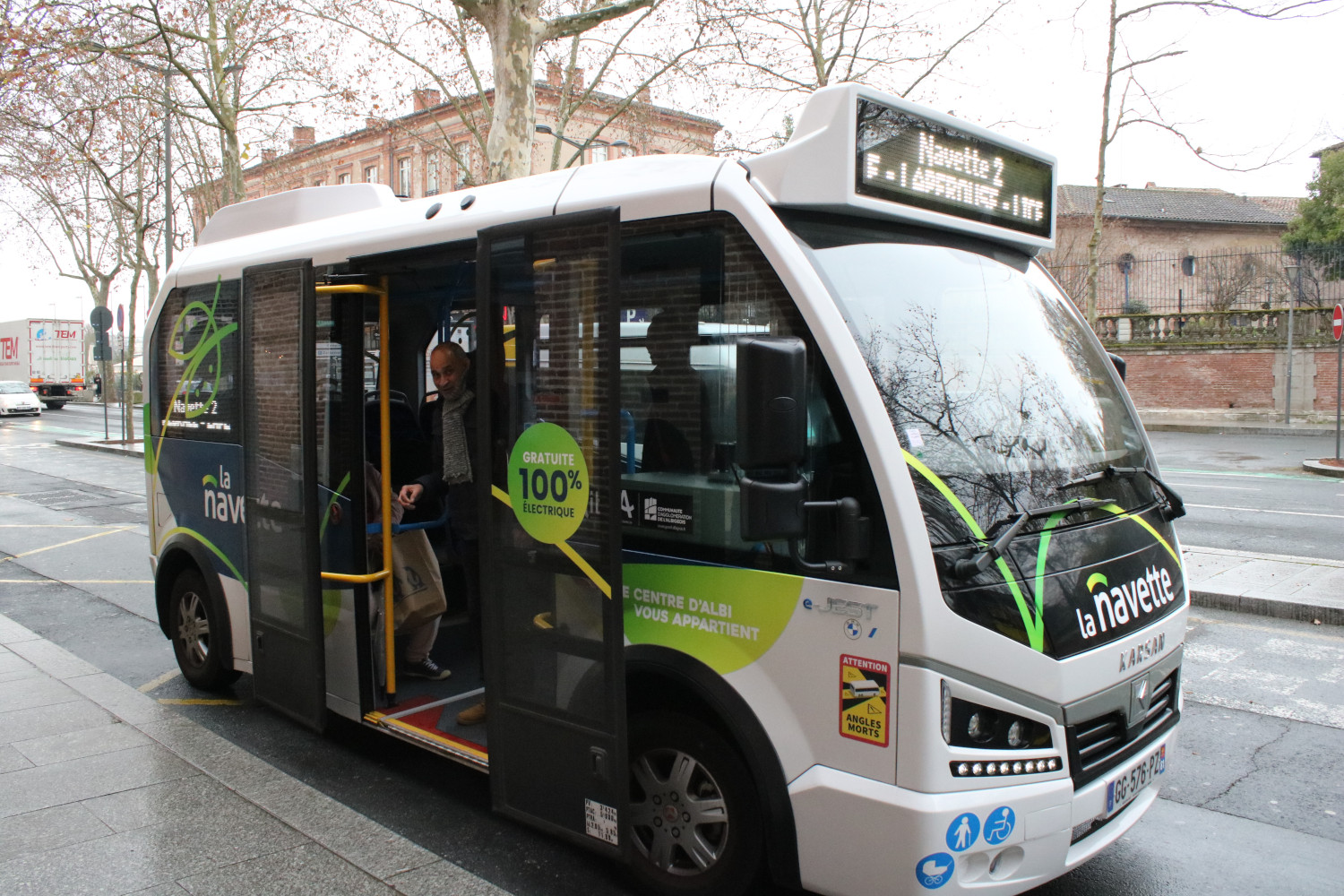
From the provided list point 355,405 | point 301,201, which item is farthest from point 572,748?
point 301,201

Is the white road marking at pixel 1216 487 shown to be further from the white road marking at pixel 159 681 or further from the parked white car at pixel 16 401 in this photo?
the parked white car at pixel 16 401

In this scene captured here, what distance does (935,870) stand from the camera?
2740mm

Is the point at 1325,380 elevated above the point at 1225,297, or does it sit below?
below

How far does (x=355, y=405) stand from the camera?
15.5 ft

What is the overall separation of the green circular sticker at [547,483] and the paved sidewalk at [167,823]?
130 cm

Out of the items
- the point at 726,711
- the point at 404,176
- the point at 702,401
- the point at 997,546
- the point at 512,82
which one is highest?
the point at 404,176

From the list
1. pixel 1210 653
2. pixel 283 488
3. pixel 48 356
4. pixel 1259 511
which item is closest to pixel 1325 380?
pixel 1259 511

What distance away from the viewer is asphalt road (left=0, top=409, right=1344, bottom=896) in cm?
376

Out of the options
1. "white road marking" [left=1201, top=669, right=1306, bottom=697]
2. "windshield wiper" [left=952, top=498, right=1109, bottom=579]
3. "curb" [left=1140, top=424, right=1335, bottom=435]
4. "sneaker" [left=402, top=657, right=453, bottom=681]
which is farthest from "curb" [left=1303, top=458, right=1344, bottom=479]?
"windshield wiper" [left=952, top=498, right=1109, bottom=579]

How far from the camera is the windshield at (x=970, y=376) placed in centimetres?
296

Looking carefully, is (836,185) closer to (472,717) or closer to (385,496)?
(385,496)

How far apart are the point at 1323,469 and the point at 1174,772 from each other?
1501cm

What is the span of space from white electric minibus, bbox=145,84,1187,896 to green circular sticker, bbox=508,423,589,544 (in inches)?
0.5

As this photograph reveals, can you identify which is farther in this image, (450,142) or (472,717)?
(450,142)
